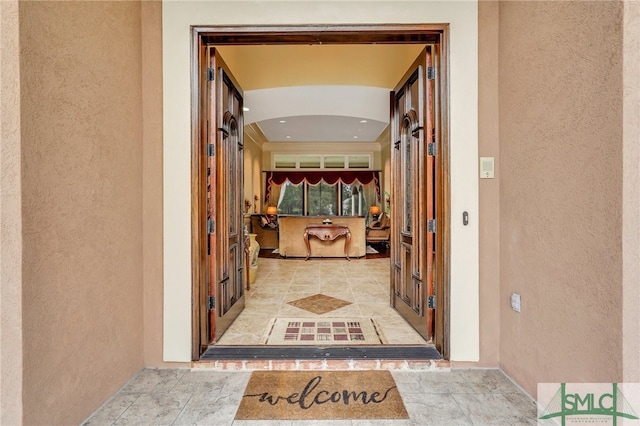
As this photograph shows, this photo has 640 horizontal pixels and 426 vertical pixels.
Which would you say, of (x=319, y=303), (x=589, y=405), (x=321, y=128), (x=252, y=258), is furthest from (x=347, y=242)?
(x=589, y=405)

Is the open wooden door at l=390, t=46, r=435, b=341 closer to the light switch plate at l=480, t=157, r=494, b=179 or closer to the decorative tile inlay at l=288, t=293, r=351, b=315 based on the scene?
the light switch plate at l=480, t=157, r=494, b=179

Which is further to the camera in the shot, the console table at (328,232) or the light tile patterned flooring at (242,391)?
the console table at (328,232)

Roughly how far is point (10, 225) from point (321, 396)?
1759 millimetres

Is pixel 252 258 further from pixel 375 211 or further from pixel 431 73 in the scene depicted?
pixel 375 211

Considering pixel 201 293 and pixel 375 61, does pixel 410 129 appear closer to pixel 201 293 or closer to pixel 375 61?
pixel 375 61

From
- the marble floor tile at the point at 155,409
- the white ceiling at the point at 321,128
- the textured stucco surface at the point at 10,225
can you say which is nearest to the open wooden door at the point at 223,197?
the marble floor tile at the point at 155,409

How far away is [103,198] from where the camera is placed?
1.88m

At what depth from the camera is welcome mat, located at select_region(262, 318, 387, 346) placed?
267cm

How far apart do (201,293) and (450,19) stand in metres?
2.60

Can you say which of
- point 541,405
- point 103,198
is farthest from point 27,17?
point 541,405

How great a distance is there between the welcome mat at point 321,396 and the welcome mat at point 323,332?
417 millimetres

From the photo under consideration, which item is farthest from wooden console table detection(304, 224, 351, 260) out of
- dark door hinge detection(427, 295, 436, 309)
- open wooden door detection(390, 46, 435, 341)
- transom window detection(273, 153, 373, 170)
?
dark door hinge detection(427, 295, 436, 309)

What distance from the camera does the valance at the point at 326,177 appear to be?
10.4 meters

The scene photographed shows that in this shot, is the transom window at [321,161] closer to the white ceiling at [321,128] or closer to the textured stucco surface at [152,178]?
the white ceiling at [321,128]
